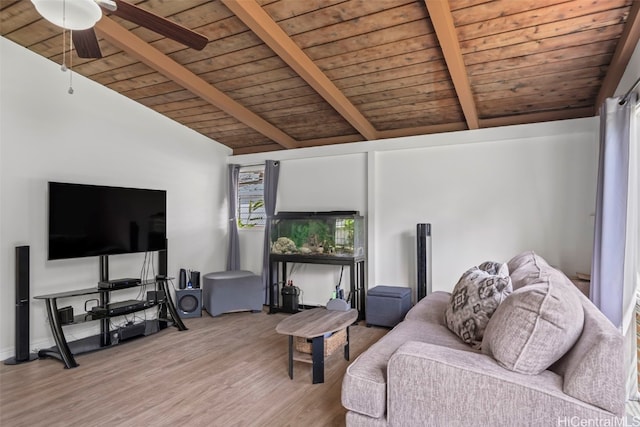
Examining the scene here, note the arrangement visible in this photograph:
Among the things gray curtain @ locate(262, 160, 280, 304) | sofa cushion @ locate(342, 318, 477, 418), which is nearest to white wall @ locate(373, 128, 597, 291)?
gray curtain @ locate(262, 160, 280, 304)

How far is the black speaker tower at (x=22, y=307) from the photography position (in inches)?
122

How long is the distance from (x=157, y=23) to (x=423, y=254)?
10.6 ft

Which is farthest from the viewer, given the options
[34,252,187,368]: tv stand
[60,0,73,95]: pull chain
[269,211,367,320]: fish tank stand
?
A: [269,211,367,320]: fish tank stand

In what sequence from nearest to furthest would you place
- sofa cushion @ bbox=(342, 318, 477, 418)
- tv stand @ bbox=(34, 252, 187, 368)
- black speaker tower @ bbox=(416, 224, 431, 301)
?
sofa cushion @ bbox=(342, 318, 477, 418) < tv stand @ bbox=(34, 252, 187, 368) < black speaker tower @ bbox=(416, 224, 431, 301)

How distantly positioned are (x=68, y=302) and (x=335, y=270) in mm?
2924

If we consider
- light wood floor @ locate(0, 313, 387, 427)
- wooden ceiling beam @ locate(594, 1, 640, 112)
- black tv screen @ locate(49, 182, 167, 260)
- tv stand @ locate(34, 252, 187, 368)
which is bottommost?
light wood floor @ locate(0, 313, 387, 427)

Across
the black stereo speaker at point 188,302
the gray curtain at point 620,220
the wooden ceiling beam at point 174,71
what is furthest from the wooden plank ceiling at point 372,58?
the black stereo speaker at point 188,302

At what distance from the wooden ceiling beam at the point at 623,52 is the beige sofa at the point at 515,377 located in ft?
5.90

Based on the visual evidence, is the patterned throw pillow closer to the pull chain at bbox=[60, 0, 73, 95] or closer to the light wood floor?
the light wood floor

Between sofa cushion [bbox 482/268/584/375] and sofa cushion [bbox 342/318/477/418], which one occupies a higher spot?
sofa cushion [bbox 482/268/584/375]

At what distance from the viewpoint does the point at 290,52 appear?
2.97 m

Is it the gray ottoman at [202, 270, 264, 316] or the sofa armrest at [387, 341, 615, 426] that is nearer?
the sofa armrest at [387, 341, 615, 426]

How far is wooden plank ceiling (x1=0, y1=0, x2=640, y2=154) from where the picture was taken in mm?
2549

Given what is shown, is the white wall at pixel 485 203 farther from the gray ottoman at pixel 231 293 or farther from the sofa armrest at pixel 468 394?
the sofa armrest at pixel 468 394
